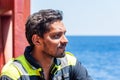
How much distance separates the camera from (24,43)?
4605mm

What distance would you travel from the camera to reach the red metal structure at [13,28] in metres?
4.59

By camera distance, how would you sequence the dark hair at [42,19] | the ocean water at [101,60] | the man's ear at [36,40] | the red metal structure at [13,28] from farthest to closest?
the ocean water at [101,60] < the red metal structure at [13,28] < the man's ear at [36,40] < the dark hair at [42,19]

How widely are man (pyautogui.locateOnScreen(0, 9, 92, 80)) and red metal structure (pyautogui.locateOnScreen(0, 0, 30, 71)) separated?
1.51 metres

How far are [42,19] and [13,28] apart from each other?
1738 millimetres

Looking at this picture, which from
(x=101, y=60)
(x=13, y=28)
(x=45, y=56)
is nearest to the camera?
(x=45, y=56)

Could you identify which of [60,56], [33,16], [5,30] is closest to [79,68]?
[60,56]

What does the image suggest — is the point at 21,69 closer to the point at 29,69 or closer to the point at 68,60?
the point at 29,69

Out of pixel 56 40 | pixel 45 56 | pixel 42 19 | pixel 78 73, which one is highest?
pixel 42 19

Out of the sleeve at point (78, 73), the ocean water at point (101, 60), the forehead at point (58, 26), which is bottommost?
the ocean water at point (101, 60)

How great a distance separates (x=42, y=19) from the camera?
2.92 m

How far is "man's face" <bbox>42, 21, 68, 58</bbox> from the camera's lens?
292 centimetres

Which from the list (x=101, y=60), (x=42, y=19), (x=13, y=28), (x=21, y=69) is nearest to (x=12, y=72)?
(x=21, y=69)

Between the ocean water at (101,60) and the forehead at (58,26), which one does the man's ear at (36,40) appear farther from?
the ocean water at (101,60)

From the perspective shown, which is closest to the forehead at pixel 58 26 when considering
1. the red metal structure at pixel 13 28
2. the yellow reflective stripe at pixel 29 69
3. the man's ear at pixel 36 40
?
the man's ear at pixel 36 40
